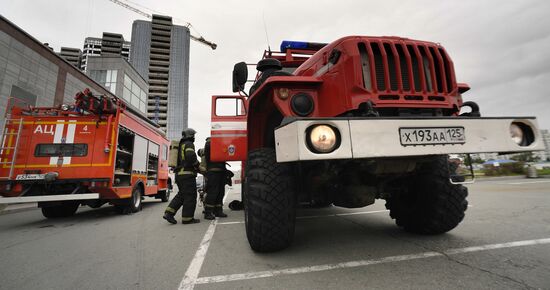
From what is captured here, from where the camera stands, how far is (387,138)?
161cm

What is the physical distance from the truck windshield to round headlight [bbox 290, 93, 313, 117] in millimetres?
5260

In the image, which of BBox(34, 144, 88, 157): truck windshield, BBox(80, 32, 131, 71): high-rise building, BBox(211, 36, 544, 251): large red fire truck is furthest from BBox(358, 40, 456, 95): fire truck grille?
BBox(80, 32, 131, 71): high-rise building

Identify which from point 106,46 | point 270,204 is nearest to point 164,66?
point 106,46

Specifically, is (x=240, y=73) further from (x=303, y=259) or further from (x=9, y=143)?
(x=9, y=143)

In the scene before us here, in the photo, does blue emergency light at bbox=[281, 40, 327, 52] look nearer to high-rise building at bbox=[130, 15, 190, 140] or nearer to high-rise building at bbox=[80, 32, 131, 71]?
high-rise building at bbox=[130, 15, 190, 140]

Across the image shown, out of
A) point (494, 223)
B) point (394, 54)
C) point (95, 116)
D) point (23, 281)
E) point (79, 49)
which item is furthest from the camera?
point (79, 49)

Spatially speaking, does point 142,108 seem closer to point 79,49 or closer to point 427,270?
point 427,270

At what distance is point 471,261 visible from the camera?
2025mm

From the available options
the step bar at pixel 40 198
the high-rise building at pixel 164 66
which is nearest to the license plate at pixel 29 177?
the step bar at pixel 40 198

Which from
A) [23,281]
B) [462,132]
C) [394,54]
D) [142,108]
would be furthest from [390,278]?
[142,108]

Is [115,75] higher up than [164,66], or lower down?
lower down

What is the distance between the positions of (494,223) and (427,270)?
2446 millimetres

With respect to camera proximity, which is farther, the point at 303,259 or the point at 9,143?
the point at 9,143

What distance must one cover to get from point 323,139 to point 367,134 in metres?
0.30
